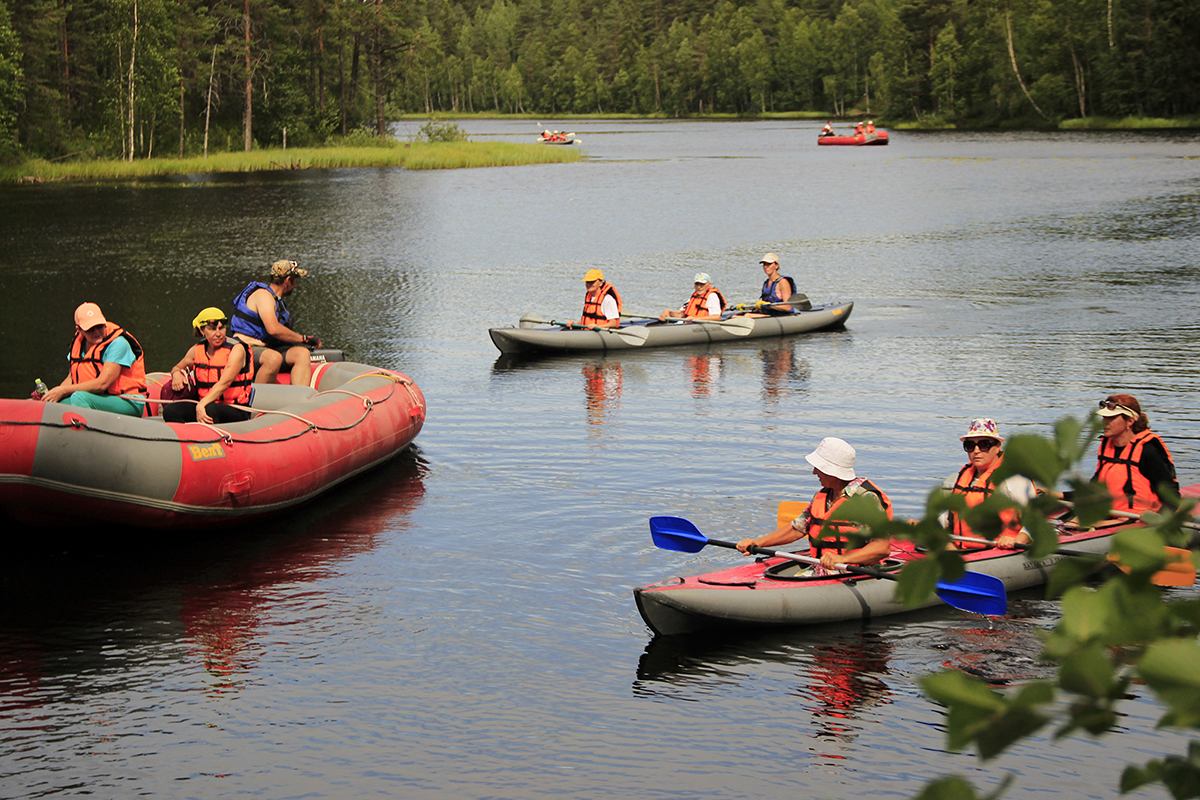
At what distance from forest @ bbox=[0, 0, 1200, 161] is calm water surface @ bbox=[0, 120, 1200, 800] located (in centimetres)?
2894

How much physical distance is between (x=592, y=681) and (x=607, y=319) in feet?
35.6

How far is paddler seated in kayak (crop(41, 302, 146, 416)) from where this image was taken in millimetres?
9734

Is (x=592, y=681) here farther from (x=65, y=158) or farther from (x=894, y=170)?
(x=65, y=158)

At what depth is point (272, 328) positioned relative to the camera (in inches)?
452

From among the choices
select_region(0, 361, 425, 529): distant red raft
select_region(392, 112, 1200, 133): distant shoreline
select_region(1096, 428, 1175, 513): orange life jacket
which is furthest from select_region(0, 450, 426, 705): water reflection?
select_region(392, 112, 1200, 133): distant shoreline

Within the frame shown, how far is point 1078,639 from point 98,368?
9542 millimetres

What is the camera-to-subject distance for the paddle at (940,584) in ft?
22.5

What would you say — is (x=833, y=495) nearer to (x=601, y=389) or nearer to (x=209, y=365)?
(x=209, y=365)

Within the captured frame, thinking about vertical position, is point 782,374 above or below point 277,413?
below

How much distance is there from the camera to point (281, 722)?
6805 millimetres

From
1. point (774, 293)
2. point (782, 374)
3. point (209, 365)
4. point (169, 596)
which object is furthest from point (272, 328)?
point (774, 293)

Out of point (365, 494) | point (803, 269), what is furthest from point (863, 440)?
point (803, 269)

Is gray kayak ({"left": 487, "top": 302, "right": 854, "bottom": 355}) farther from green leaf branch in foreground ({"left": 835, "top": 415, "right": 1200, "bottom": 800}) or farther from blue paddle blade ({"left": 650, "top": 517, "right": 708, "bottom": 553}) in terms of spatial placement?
green leaf branch in foreground ({"left": 835, "top": 415, "right": 1200, "bottom": 800})

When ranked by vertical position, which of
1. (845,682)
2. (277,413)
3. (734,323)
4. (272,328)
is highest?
(272,328)
